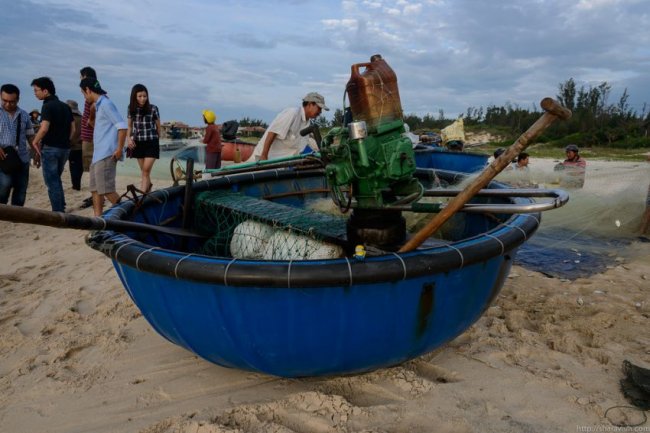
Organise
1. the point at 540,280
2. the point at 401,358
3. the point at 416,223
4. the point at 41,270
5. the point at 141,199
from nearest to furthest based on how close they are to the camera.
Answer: the point at 401,358 → the point at 141,199 → the point at 416,223 → the point at 540,280 → the point at 41,270

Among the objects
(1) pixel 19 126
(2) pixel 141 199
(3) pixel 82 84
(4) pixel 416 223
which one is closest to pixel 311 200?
(4) pixel 416 223

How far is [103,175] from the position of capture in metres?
5.87

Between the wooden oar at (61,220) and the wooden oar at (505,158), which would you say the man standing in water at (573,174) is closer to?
the wooden oar at (505,158)

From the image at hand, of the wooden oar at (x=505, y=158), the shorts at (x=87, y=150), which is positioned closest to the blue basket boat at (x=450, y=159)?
the shorts at (x=87, y=150)

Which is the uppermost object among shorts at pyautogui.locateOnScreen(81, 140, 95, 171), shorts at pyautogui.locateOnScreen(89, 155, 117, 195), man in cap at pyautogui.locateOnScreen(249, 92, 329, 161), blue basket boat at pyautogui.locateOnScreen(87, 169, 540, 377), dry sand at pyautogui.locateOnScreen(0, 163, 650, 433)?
man in cap at pyautogui.locateOnScreen(249, 92, 329, 161)

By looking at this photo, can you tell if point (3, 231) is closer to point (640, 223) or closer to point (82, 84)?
point (82, 84)

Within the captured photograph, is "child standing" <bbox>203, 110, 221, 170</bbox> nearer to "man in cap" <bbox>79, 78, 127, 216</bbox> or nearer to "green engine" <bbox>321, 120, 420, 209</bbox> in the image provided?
"man in cap" <bbox>79, 78, 127, 216</bbox>

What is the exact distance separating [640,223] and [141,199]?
621cm

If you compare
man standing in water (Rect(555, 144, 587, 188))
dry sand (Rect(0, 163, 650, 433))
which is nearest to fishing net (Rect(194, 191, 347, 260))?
dry sand (Rect(0, 163, 650, 433))

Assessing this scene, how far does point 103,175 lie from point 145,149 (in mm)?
780

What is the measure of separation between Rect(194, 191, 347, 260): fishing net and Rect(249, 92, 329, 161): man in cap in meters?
1.28

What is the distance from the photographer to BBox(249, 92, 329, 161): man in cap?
5156mm

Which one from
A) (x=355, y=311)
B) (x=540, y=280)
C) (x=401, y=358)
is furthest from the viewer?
(x=540, y=280)

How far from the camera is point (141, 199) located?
11.0ft
